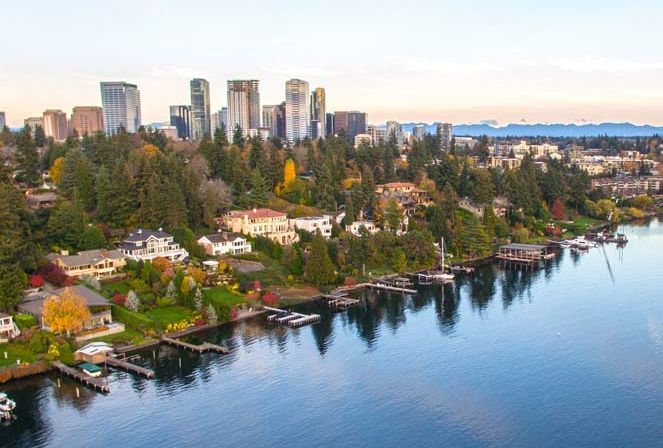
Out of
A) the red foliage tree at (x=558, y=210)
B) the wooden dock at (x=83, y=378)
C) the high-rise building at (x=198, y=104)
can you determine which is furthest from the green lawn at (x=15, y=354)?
the high-rise building at (x=198, y=104)

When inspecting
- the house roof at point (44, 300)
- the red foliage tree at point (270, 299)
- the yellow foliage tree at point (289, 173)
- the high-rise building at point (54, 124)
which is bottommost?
the red foliage tree at point (270, 299)

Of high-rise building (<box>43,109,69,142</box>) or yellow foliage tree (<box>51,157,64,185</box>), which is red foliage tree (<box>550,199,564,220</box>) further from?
high-rise building (<box>43,109,69,142</box>)

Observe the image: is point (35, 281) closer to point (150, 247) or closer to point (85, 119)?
point (150, 247)

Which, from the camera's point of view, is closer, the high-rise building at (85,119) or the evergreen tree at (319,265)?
the evergreen tree at (319,265)

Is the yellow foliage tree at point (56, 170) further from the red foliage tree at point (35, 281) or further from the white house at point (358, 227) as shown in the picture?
the white house at point (358, 227)

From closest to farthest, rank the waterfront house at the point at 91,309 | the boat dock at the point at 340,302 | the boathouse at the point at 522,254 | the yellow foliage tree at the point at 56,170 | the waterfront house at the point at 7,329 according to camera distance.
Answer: the waterfront house at the point at 7,329 < the waterfront house at the point at 91,309 < the boat dock at the point at 340,302 < the boathouse at the point at 522,254 < the yellow foliage tree at the point at 56,170

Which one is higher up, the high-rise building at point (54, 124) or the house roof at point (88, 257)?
the high-rise building at point (54, 124)

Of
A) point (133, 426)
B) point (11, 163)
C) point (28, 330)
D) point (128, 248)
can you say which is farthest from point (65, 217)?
point (133, 426)
